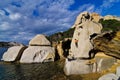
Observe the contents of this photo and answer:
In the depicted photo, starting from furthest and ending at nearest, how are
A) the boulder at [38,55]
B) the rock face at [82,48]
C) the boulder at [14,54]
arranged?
the boulder at [14,54], the boulder at [38,55], the rock face at [82,48]

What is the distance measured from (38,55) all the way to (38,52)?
0.52 metres

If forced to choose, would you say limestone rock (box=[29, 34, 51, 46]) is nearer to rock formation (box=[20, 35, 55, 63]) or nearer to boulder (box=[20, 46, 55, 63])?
rock formation (box=[20, 35, 55, 63])

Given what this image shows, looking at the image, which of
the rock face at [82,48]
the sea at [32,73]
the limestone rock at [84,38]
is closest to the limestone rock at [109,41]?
the rock face at [82,48]

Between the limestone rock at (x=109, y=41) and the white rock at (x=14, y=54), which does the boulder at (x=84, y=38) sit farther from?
the white rock at (x=14, y=54)

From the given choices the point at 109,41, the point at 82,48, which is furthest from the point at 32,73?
the point at 109,41

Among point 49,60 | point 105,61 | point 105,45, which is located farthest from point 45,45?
point 105,45

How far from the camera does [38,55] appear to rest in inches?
1741

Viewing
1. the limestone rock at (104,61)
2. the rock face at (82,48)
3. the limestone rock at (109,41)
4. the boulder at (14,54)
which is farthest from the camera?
the boulder at (14,54)

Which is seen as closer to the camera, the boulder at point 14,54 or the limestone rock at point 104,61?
the limestone rock at point 104,61

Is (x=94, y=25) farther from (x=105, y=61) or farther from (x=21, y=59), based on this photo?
(x=21, y=59)

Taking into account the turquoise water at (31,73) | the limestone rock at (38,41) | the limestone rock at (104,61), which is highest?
the limestone rock at (38,41)

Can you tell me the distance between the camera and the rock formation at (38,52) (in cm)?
4417

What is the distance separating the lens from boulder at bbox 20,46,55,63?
145 ft

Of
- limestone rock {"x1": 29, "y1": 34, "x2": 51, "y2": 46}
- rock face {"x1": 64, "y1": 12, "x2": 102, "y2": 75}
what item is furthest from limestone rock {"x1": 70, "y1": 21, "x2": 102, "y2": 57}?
limestone rock {"x1": 29, "y1": 34, "x2": 51, "y2": 46}
